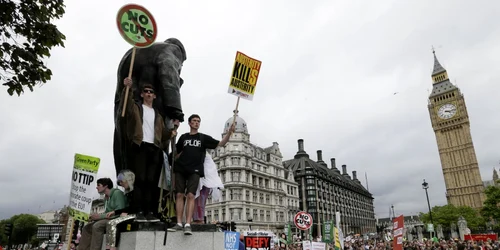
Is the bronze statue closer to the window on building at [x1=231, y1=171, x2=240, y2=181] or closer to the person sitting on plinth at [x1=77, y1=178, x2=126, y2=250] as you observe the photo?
the person sitting on plinth at [x1=77, y1=178, x2=126, y2=250]

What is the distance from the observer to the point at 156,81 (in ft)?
17.0

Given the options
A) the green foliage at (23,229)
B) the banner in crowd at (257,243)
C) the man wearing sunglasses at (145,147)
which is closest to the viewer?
the man wearing sunglasses at (145,147)

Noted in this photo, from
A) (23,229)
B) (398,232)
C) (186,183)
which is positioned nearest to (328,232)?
(398,232)

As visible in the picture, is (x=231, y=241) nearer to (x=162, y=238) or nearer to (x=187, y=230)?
(x=187, y=230)

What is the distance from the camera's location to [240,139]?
58.0 m

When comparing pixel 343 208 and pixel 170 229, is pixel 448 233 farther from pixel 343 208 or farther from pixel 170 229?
pixel 170 229

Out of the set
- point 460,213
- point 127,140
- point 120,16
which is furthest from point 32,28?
point 460,213

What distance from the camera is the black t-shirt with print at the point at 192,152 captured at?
189 inches

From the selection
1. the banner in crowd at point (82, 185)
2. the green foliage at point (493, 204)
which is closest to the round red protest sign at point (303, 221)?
the banner in crowd at point (82, 185)

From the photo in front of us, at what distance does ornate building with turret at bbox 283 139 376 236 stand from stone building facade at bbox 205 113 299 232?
7.97 m

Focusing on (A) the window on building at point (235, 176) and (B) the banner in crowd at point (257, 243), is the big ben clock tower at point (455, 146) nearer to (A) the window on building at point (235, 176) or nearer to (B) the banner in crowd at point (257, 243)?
(A) the window on building at point (235, 176)

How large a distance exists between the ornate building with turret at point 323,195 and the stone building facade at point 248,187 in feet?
26.1

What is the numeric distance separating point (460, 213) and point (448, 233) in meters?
8.04

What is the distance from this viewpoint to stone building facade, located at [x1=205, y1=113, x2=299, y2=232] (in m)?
55.9
